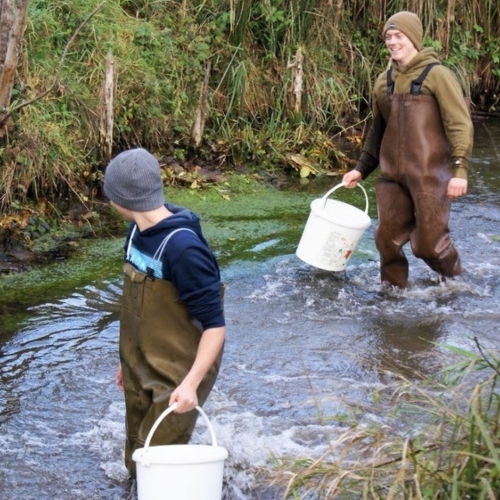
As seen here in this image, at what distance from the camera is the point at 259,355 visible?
606 cm

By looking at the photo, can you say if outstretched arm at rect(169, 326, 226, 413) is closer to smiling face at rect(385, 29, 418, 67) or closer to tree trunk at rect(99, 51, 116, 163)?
smiling face at rect(385, 29, 418, 67)

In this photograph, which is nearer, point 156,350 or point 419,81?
point 156,350

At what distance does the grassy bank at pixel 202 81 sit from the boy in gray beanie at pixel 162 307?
13.8 ft

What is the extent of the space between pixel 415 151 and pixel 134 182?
3.40 m

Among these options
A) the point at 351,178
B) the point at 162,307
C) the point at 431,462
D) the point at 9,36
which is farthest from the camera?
the point at 9,36

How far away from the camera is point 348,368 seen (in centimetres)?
582

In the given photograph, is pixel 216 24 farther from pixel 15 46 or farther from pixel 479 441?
pixel 479 441

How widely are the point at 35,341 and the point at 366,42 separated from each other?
736 centimetres

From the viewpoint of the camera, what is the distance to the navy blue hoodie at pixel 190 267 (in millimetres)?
3637

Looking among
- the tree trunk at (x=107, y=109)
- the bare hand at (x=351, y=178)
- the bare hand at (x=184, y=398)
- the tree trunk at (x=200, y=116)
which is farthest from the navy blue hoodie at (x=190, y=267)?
the tree trunk at (x=200, y=116)

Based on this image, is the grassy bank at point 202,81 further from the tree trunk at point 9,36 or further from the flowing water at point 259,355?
the flowing water at point 259,355

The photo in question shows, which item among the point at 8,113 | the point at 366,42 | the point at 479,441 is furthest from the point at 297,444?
the point at 366,42

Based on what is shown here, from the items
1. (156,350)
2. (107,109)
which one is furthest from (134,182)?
(107,109)

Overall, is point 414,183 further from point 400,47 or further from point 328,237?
point 400,47
